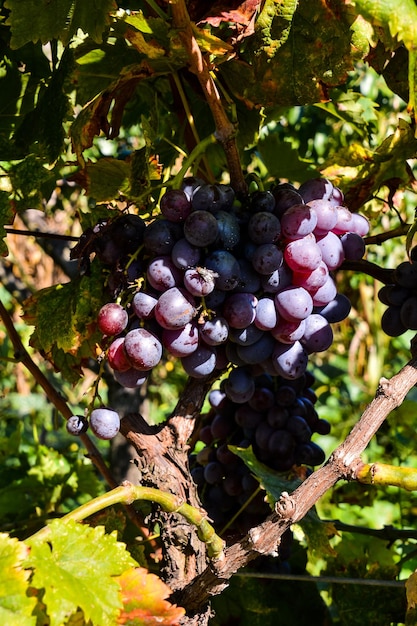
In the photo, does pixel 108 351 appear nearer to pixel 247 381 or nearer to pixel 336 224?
pixel 247 381

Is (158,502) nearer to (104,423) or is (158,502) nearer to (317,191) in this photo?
(104,423)

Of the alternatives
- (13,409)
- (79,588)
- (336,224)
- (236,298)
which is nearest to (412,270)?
(336,224)

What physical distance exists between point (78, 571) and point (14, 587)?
0.07 metres

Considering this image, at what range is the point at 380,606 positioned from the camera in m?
1.19

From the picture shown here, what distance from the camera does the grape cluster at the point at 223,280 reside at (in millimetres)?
793

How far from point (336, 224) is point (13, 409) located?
242cm

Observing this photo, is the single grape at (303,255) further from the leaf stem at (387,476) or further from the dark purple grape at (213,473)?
the dark purple grape at (213,473)

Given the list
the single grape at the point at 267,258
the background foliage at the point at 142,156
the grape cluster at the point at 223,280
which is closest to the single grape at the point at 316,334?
the grape cluster at the point at 223,280

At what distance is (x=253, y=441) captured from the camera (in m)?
1.15

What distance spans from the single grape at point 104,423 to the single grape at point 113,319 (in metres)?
0.10

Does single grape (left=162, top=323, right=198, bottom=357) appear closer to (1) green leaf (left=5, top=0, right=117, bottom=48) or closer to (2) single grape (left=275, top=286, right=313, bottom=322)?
(2) single grape (left=275, top=286, right=313, bottom=322)

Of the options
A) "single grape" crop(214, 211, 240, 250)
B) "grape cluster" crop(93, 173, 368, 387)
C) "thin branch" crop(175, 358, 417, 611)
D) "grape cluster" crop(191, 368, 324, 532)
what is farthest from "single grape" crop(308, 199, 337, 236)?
"grape cluster" crop(191, 368, 324, 532)

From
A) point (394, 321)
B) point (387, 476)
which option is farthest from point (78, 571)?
point (394, 321)

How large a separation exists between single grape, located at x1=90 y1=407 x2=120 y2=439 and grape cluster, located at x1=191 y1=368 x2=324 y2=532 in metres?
0.31
